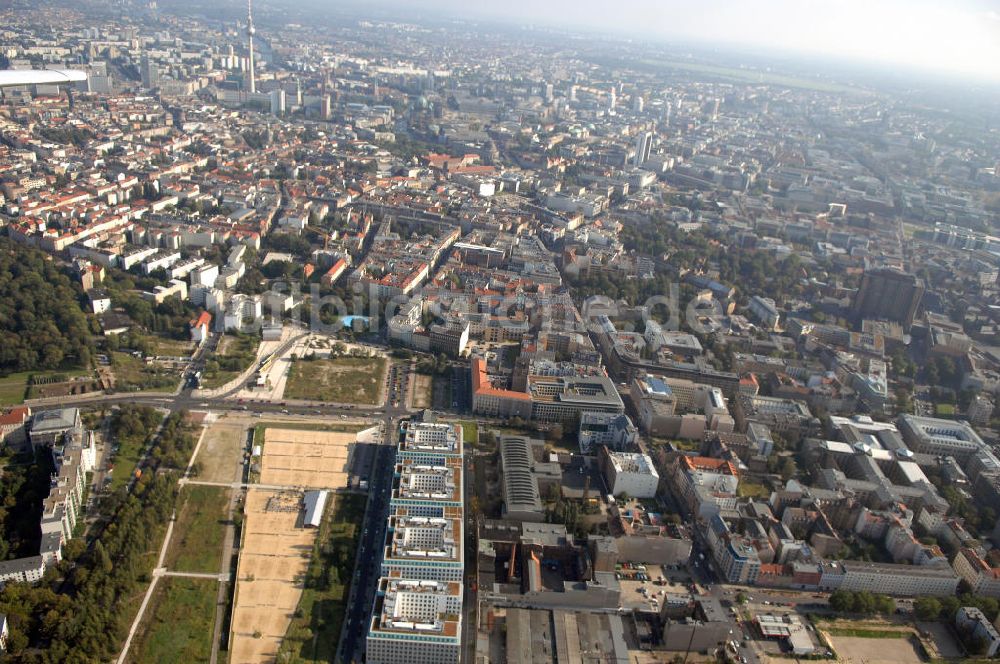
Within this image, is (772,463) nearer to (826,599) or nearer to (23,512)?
(826,599)

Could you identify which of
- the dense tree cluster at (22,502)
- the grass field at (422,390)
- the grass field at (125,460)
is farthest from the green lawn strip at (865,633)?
the dense tree cluster at (22,502)

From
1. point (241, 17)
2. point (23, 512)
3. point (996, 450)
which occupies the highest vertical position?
point (241, 17)

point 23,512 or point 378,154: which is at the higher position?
point 378,154

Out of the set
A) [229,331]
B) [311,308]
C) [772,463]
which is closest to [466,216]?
[311,308]

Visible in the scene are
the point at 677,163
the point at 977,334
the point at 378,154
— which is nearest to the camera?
the point at 977,334

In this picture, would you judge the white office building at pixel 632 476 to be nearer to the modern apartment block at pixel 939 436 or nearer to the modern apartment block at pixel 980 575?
the modern apartment block at pixel 980 575

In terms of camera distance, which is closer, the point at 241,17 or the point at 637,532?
the point at 637,532

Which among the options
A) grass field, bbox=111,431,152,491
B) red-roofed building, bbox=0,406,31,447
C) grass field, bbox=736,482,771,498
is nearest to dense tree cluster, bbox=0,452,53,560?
red-roofed building, bbox=0,406,31,447
